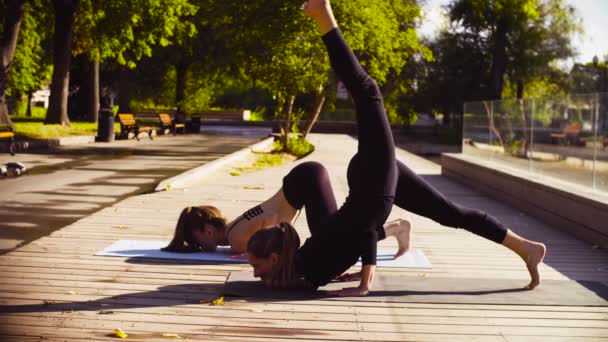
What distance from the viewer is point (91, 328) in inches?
184

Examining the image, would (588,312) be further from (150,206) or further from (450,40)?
(450,40)

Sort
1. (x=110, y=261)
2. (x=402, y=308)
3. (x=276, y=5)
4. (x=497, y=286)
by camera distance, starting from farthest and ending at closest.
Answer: (x=276, y=5) < (x=110, y=261) < (x=497, y=286) < (x=402, y=308)

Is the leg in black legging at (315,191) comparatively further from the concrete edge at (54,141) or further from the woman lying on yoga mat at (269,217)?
the concrete edge at (54,141)

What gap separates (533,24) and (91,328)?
5762 centimetres

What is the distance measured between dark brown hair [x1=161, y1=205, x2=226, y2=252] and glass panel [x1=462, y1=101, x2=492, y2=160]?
1090cm

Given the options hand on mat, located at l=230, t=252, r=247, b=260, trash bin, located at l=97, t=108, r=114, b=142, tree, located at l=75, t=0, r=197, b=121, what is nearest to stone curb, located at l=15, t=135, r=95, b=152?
trash bin, located at l=97, t=108, r=114, b=142

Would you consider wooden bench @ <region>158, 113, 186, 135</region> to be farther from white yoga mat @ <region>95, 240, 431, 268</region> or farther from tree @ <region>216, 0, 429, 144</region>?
white yoga mat @ <region>95, 240, 431, 268</region>

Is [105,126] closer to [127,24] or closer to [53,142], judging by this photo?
[127,24]

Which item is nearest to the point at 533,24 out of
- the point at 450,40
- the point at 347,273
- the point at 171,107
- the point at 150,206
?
the point at 450,40

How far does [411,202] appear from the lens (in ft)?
19.5

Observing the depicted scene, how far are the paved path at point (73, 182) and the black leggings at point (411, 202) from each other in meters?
3.06

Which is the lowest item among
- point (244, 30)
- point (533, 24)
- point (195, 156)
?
point (195, 156)

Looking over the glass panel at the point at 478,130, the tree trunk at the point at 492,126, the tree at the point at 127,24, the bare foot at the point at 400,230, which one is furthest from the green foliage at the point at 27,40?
the bare foot at the point at 400,230

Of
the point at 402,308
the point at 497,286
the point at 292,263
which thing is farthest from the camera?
the point at 497,286
